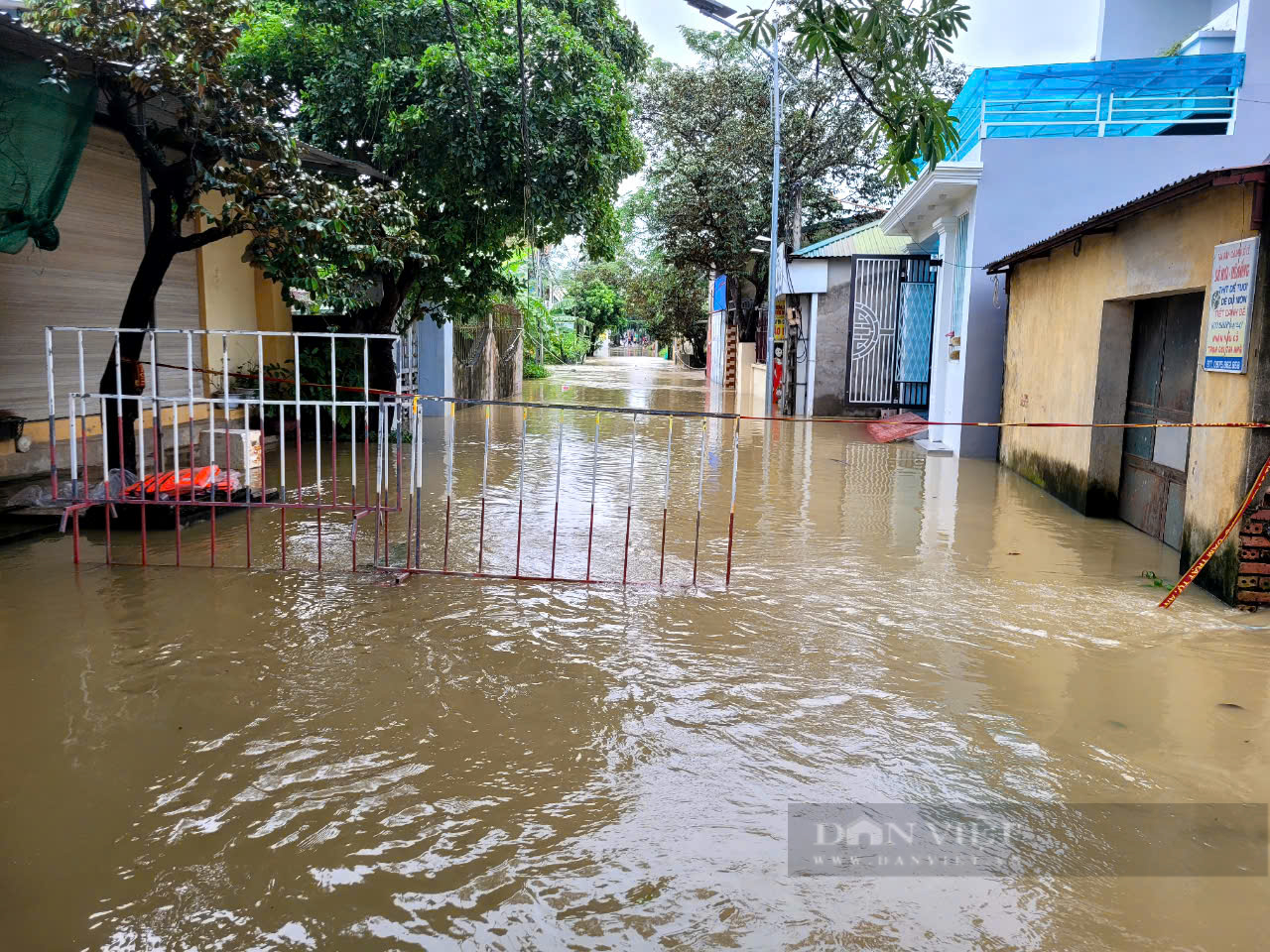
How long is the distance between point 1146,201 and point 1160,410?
1976 mm

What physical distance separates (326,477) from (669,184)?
55.4 feet

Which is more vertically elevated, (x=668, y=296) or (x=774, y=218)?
(x=774, y=218)

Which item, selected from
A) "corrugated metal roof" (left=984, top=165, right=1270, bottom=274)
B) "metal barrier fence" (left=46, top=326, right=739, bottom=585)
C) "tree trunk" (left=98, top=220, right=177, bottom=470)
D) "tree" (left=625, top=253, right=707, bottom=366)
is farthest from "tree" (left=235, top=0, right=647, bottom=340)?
"tree" (left=625, top=253, right=707, bottom=366)

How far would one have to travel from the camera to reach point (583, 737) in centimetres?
416

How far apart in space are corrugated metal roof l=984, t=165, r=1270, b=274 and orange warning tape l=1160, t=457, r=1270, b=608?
1832mm

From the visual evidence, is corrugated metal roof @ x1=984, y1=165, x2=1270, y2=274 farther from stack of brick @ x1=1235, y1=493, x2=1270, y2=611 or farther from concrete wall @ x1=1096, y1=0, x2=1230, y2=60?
concrete wall @ x1=1096, y1=0, x2=1230, y2=60

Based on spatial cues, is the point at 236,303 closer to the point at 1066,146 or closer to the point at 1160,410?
the point at 1160,410

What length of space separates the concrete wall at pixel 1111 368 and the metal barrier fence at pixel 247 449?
130 inches

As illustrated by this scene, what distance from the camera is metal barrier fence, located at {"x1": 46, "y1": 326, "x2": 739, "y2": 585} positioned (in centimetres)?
654

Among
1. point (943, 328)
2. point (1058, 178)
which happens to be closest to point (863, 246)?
point (943, 328)

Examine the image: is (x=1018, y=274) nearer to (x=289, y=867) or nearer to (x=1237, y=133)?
(x=1237, y=133)

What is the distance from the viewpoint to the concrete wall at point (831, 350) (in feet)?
64.1

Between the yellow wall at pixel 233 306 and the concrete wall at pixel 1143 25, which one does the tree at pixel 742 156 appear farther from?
the yellow wall at pixel 233 306

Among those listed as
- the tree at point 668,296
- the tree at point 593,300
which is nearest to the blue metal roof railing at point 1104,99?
the tree at point 668,296
